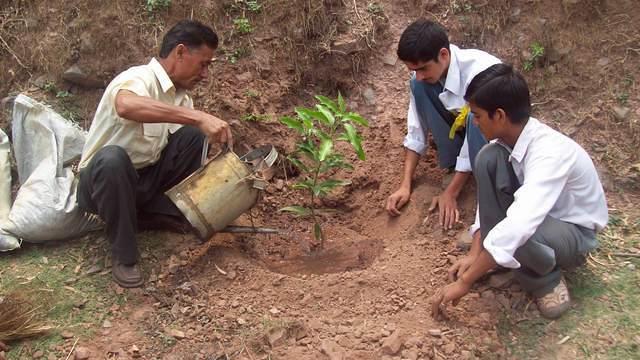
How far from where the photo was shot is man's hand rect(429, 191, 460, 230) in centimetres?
299

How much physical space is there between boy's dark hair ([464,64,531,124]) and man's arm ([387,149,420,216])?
857 mm

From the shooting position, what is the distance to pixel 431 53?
112 inches

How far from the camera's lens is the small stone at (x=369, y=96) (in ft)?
12.8

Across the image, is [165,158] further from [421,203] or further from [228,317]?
[421,203]

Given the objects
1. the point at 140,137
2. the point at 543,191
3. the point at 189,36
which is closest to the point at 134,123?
the point at 140,137

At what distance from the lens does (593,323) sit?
2.43m

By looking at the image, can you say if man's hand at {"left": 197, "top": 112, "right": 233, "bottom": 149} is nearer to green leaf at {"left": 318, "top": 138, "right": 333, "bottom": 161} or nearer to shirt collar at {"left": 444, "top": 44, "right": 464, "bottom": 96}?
green leaf at {"left": 318, "top": 138, "right": 333, "bottom": 161}

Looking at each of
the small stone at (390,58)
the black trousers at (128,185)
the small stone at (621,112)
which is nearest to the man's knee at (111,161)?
the black trousers at (128,185)

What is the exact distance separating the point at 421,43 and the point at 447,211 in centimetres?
77

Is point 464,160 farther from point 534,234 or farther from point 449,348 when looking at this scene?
point 449,348

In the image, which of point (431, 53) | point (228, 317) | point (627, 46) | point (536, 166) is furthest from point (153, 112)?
point (627, 46)

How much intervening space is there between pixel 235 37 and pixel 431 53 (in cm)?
146

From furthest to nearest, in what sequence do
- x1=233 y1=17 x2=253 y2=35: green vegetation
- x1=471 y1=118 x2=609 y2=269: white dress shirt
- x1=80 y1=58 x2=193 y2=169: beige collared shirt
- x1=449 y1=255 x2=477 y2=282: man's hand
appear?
1. x1=233 y1=17 x2=253 y2=35: green vegetation
2. x1=80 y1=58 x2=193 y2=169: beige collared shirt
3. x1=449 y1=255 x2=477 y2=282: man's hand
4. x1=471 y1=118 x2=609 y2=269: white dress shirt

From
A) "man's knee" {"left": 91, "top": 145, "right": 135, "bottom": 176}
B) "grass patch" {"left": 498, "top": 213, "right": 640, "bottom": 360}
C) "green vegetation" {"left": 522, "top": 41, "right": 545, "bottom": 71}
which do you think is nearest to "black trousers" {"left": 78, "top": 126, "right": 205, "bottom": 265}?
"man's knee" {"left": 91, "top": 145, "right": 135, "bottom": 176}
